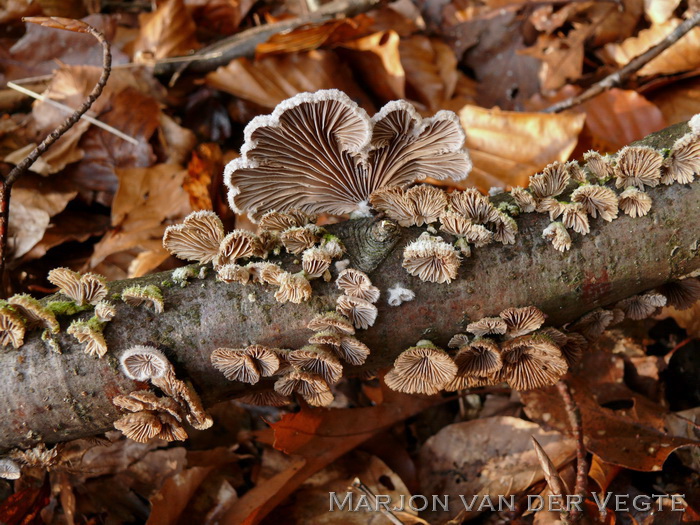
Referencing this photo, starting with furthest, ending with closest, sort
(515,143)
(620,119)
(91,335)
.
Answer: (620,119) < (515,143) < (91,335)

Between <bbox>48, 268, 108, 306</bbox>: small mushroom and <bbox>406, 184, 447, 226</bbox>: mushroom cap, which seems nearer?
<bbox>48, 268, 108, 306</bbox>: small mushroom

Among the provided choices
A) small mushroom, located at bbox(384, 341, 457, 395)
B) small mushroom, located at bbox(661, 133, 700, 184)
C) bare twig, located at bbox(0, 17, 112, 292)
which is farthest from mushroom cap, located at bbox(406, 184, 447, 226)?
bare twig, located at bbox(0, 17, 112, 292)

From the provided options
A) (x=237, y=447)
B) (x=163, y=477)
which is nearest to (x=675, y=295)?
(x=237, y=447)

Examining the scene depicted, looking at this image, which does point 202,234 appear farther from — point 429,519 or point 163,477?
point 429,519

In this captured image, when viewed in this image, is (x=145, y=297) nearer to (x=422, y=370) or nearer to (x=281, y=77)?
(x=422, y=370)

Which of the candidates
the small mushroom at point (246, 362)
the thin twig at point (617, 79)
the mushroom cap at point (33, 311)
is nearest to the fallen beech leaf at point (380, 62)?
the thin twig at point (617, 79)

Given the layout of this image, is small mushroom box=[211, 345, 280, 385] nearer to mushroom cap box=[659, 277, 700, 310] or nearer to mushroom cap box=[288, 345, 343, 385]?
mushroom cap box=[288, 345, 343, 385]

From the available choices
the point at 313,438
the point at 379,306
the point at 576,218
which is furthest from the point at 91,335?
the point at 576,218
